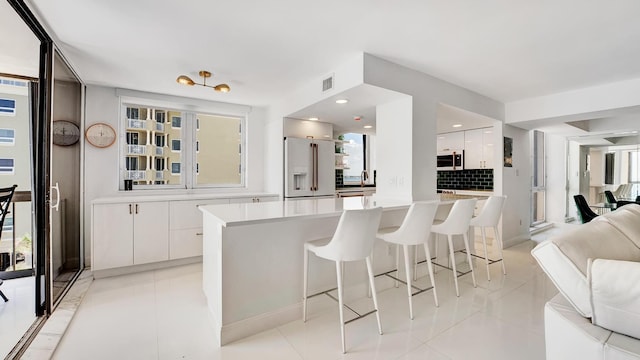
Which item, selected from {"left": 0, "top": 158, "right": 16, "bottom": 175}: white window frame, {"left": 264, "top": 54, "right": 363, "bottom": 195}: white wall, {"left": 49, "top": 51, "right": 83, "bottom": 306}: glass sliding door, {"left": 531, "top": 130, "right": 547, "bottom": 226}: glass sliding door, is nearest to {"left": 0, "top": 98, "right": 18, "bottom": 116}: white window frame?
{"left": 49, "top": 51, "right": 83, "bottom": 306}: glass sliding door

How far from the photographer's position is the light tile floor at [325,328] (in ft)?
6.14

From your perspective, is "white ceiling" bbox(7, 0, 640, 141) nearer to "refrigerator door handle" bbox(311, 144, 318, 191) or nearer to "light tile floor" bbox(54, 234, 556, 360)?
"refrigerator door handle" bbox(311, 144, 318, 191)

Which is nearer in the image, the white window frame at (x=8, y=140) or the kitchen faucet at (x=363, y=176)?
the white window frame at (x=8, y=140)

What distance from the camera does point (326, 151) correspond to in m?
4.66

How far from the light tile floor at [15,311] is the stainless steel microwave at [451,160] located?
6.44 metres

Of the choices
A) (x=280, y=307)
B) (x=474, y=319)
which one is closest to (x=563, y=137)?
(x=474, y=319)

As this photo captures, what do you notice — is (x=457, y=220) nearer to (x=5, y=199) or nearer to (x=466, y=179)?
(x=466, y=179)

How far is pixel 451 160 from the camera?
5.95 meters

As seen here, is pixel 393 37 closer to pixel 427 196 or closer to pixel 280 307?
pixel 427 196

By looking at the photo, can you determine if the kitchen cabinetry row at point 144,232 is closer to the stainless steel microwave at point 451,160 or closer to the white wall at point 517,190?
the white wall at point 517,190

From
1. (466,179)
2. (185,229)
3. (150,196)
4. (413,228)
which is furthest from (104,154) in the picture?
(466,179)

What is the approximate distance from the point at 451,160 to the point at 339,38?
4.46 meters

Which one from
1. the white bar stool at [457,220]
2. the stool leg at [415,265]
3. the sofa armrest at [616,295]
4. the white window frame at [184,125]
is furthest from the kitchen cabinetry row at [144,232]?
the sofa armrest at [616,295]

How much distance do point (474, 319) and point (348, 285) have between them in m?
1.07
